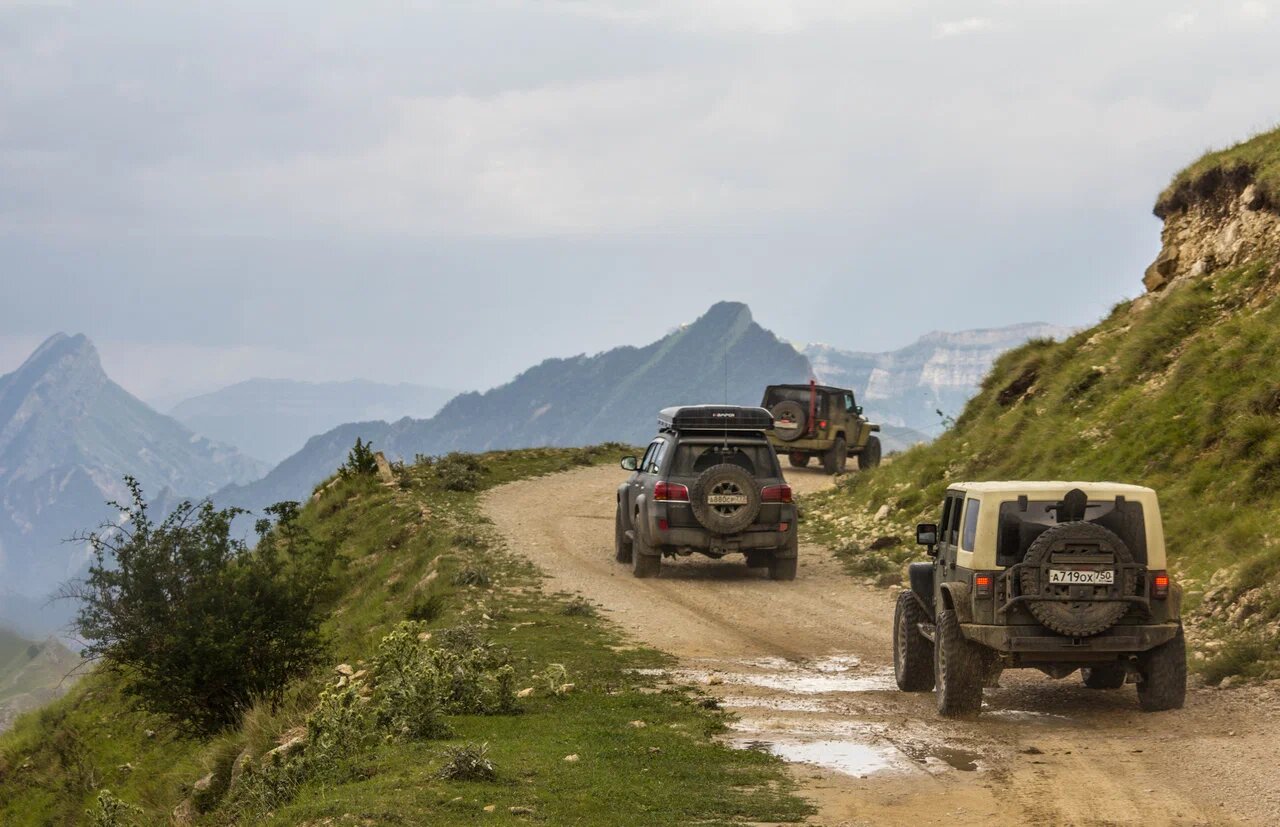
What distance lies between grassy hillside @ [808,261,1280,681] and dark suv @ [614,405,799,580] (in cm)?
228

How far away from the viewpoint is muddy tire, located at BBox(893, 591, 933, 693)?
12430 mm

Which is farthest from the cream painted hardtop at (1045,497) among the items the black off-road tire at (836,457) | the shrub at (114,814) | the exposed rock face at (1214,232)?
the black off-road tire at (836,457)

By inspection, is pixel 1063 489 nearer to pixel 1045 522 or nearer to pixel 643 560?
pixel 1045 522

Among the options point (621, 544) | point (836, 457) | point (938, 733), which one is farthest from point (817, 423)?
point (938, 733)

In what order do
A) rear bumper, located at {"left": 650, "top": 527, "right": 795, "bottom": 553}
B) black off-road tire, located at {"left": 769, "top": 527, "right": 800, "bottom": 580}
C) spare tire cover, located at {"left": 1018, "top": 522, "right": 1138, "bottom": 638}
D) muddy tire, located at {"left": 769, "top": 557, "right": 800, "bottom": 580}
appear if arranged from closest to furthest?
1. spare tire cover, located at {"left": 1018, "top": 522, "right": 1138, "bottom": 638}
2. rear bumper, located at {"left": 650, "top": 527, "right": 795, "bottom": 553}
3. black off-road tire, located at {"left": 769, "top": 527, "right": 800, "bottom": 580}
4. muddy tire, located at {"left": 769, "top": 557, "right": 800, "bottom": 580}

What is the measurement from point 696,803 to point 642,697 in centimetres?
377

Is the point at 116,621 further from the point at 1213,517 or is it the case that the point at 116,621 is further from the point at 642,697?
the point at 1213,517

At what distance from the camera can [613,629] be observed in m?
16.7

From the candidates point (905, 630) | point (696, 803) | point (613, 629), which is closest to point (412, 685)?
point (696, 803)

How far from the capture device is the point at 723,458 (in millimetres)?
20375

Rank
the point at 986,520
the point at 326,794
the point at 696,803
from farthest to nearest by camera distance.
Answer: the point at 986,520 < the point at 326,794 < the point at 696,803

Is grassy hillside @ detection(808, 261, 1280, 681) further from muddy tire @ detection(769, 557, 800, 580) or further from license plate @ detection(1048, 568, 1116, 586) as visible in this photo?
license plate @ detection(1048, 568, 1116, 586)

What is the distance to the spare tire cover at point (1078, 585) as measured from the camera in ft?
34.3

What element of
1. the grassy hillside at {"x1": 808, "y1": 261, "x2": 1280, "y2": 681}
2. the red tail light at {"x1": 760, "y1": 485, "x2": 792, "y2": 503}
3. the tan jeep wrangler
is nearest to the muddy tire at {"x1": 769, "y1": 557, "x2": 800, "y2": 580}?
the red tail light at {"x1": 760, "y1": 485, "x2": 792, "y2": 503}
